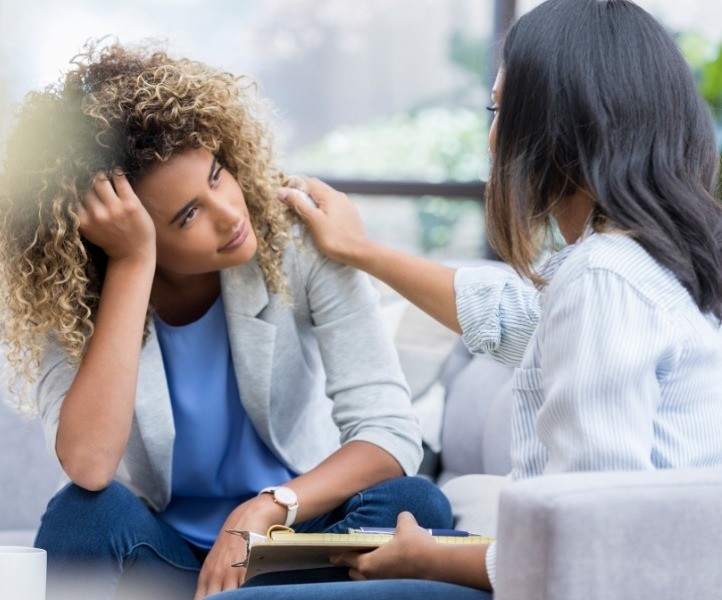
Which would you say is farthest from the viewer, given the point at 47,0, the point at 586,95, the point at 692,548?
the point at 47,0

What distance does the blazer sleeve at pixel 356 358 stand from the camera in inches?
60.7

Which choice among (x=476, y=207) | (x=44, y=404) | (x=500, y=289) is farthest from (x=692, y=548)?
(x=476, y=207)

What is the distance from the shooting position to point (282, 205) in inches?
63.0

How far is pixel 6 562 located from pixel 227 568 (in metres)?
0.32

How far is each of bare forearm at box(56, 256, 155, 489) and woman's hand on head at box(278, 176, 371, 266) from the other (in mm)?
267

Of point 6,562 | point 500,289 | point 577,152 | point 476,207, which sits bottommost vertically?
point 476,207

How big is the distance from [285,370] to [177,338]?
0.60 feet

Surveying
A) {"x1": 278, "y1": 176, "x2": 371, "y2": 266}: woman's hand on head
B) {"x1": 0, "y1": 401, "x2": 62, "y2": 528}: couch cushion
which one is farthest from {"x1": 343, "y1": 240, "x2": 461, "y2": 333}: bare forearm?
{"x1": 0, "y1": 401, "x2": 62, "y2": 528}: couch cushion

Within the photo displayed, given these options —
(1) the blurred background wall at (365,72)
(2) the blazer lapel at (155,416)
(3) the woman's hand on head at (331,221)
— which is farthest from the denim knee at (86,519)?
(1) the blurred background wall at (365,72)

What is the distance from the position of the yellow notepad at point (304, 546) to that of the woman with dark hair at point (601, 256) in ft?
0.09

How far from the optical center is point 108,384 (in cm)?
142

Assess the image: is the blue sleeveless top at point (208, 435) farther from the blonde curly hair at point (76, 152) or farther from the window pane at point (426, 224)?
the window pane at point (426, 224)

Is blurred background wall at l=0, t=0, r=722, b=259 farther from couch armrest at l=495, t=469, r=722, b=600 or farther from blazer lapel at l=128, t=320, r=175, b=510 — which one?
couch armrest at l=495, t=469, r=722, b=600

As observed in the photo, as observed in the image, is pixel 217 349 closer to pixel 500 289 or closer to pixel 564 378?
pixel 500 289
